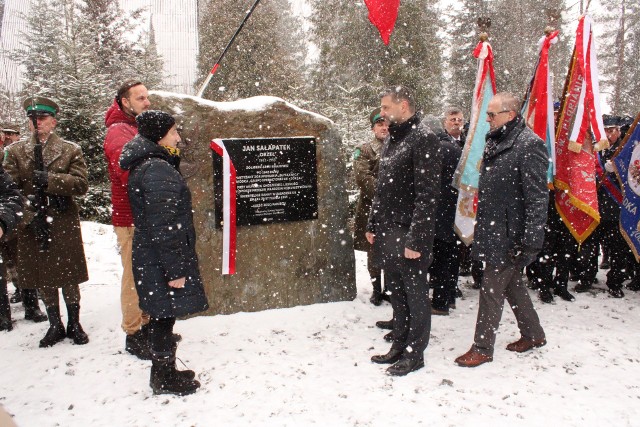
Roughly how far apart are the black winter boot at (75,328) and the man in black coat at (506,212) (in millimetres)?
3293

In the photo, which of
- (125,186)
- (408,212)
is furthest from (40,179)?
(408,212)

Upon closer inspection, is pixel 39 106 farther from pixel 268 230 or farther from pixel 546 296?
pixel 546 296

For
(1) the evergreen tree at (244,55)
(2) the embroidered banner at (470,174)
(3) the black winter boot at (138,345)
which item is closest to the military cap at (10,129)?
(3) the black winter boot at (138,345)

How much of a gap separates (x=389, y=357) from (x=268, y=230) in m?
1.88

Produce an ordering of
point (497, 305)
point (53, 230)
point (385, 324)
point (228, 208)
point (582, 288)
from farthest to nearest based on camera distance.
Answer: point (582, 288), point (228, 208), point (385, 324), point (53, 230), point (497, 305)

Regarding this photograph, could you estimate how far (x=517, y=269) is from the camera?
3.66 meters

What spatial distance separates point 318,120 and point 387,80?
12494 millimetres

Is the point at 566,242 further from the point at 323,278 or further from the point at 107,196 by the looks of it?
the point at 107,196

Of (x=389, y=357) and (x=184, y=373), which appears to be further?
(x=389, y=357)

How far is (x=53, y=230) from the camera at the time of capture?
4113 mm

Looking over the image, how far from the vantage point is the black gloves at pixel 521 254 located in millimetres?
3434

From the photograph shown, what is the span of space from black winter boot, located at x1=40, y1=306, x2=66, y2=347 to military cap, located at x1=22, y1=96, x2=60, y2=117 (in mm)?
1752

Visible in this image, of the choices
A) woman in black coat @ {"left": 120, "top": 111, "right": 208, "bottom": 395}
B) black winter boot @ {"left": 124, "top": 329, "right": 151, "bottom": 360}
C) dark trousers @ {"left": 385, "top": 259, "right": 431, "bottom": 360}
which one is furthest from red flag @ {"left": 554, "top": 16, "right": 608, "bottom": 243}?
black winter boot @ {"left": 124, "top": 329, "right": 151, "bottom": 360}

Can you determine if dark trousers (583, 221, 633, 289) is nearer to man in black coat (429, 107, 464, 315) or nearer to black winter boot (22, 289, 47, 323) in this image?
man in black coat (429, 107, 464, 315)
